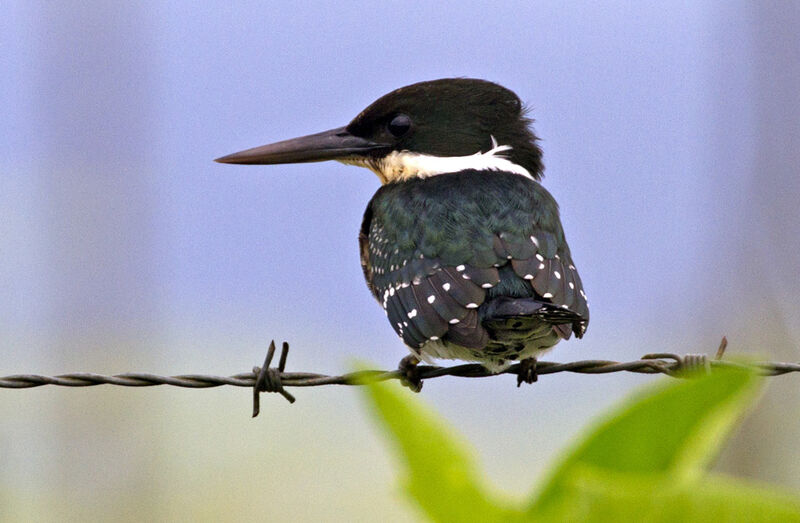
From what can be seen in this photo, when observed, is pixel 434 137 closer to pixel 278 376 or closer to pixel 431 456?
pixel 278 376

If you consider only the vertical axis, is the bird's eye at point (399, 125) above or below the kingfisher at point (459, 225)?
above

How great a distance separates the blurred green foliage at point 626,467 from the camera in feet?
1.36

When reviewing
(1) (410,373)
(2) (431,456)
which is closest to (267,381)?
(1) (410,373)

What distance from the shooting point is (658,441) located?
17.6 inches

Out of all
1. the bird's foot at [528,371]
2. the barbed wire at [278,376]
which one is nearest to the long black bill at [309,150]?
the bird's foot at [528,371]

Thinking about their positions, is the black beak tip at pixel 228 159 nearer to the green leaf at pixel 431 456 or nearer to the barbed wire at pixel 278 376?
the barbed wire at pixel 278 376

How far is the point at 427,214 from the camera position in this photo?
3.12 meters

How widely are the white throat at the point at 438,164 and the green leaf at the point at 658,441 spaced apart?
10.3ft

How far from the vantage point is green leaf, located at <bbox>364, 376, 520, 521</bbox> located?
1.49 feet

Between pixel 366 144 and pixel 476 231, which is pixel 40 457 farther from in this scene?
pixel 476 231

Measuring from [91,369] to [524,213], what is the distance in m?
5.75

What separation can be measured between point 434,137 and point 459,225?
0.72 meters

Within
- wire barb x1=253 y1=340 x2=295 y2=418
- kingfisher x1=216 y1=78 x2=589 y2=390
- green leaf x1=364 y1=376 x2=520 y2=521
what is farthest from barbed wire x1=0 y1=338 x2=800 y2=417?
green leaf x1=364 y1=376 x2=520 y2=521

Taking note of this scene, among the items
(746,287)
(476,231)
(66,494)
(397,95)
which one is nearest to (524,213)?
(476,231)
